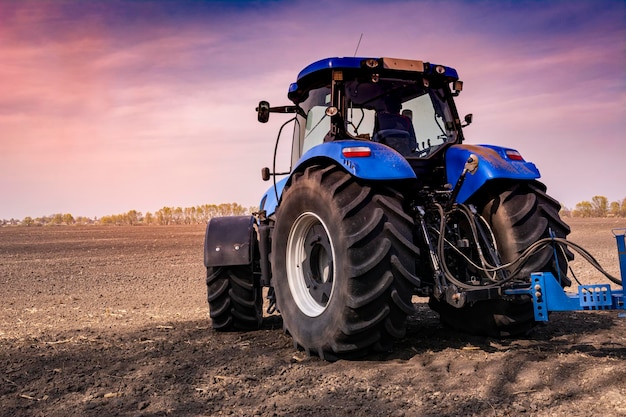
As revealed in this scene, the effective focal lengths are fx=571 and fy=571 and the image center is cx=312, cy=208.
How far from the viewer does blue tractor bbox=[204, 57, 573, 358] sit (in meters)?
4.09

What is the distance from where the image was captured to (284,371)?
4199 millimetres

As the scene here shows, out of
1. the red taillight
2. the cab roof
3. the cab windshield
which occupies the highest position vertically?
the cab roof

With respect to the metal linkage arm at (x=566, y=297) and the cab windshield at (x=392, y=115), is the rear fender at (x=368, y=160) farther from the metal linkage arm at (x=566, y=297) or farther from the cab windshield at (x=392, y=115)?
the metal linkage arm at (x=566, y=297)

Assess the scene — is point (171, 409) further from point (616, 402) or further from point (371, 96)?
point (371, 96)

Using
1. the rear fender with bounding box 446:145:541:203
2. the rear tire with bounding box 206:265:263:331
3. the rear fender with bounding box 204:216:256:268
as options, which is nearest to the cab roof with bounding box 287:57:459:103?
the rear fender with bounding box 446:145:541:203

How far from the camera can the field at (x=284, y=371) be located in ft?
11.1

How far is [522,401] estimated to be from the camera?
3.34m

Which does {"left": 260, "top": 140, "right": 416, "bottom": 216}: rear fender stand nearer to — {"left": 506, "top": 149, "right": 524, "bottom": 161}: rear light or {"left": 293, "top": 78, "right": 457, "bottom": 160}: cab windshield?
{"left": 293, "top": 78, "right": 457, "bottom": 160}: cab windshield

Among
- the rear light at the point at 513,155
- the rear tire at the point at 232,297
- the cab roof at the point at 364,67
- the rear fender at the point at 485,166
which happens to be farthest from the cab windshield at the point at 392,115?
the rear tire at the point at 232,297

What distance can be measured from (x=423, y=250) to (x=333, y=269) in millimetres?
734

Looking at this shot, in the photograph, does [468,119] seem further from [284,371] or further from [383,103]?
[284,371]

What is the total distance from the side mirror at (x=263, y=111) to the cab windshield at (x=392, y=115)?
437 millimetres

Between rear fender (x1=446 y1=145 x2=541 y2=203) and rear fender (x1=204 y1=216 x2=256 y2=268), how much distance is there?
2.18 m

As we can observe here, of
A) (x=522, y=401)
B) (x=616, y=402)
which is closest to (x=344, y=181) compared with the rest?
(x=522, y=401)
